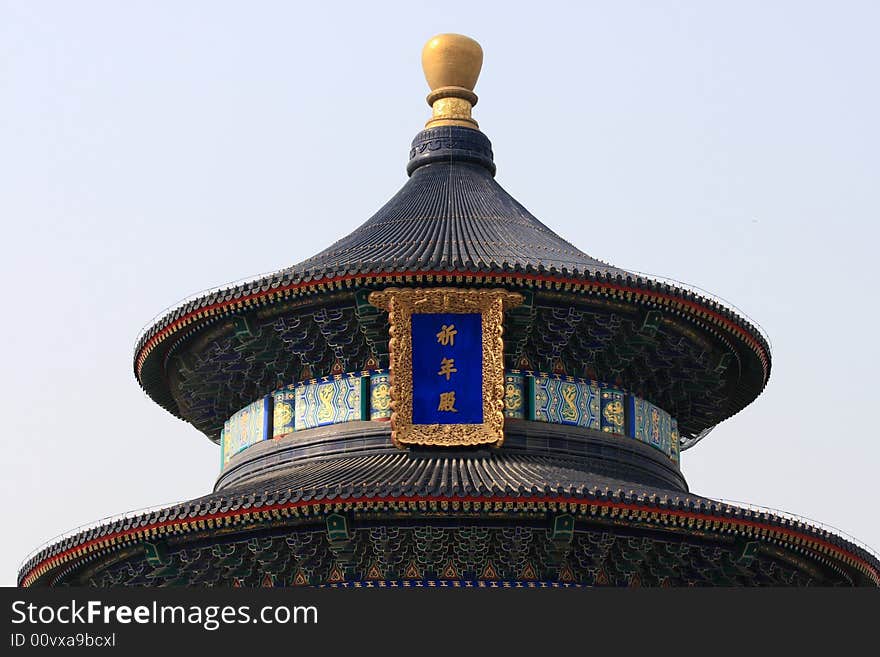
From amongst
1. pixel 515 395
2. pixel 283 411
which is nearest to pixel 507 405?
pixel 515 395

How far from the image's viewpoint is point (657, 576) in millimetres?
27469

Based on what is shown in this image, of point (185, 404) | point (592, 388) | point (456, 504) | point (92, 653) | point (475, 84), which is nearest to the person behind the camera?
point (92, 653)

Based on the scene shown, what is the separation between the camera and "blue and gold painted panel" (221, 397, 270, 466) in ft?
97.7

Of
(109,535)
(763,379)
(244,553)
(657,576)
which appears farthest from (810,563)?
(109,535)

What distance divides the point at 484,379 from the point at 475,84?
Answer: 7940 millimetres

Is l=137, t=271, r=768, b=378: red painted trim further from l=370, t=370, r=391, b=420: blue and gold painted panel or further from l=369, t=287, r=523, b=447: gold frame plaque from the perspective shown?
l=370, t=370, r=391, b=420: blue and gold painted panel

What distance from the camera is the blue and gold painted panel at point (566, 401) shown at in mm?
28703

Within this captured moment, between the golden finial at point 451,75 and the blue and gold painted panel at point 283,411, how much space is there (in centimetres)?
653

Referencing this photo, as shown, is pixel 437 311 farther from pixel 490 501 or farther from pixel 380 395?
pixel 490 501

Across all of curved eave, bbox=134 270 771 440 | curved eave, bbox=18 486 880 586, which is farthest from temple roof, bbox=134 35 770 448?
curved eave, bbox=18 486 880 586

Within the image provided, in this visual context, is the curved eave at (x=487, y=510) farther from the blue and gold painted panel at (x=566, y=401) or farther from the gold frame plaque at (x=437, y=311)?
the gold frame plaque at (x=437, y=311)

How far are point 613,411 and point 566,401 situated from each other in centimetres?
85

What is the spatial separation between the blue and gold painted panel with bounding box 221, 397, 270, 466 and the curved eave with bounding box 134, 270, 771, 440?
57.0 inches

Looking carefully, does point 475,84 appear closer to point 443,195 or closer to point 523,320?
point 443,195
